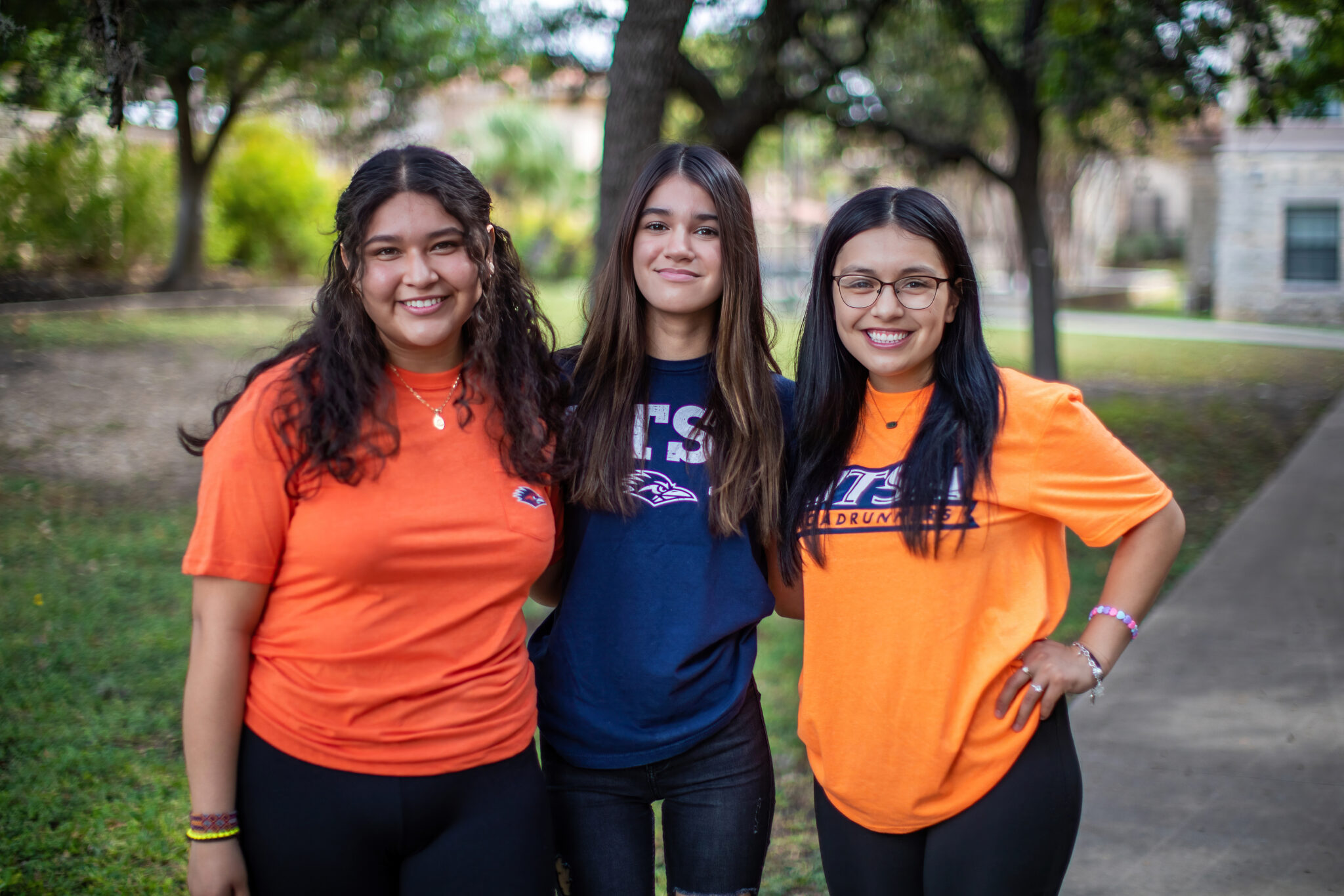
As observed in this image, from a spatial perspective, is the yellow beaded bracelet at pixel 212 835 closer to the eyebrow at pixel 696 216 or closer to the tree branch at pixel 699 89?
the eyebrow at pixel 696 216

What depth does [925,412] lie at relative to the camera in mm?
2107

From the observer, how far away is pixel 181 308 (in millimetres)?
16016

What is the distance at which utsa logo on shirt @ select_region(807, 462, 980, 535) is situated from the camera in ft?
6.45

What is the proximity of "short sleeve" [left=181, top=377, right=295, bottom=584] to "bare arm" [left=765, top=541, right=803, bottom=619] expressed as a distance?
960 mm

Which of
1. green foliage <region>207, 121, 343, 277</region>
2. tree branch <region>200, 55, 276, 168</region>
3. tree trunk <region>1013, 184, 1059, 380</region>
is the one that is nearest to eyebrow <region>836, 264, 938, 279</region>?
tree trunk <region>1013, 184, 1059, 380</region>

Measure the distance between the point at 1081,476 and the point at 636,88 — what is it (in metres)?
3.68

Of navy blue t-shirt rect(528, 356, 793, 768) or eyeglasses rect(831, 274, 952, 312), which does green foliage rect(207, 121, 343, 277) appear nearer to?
navy blue t-shirt rect(528, 356, 793, 768)

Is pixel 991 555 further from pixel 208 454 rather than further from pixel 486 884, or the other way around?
pixel 208 454

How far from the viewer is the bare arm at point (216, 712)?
69.7 inches

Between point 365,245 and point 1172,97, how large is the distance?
7.97m

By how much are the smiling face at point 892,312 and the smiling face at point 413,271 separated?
0.75 m

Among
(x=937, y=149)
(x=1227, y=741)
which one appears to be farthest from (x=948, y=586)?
(x=937, y=149)

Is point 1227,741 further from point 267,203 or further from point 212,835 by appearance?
point 267,203

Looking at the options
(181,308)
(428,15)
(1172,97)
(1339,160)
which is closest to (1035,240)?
(1172,97)
